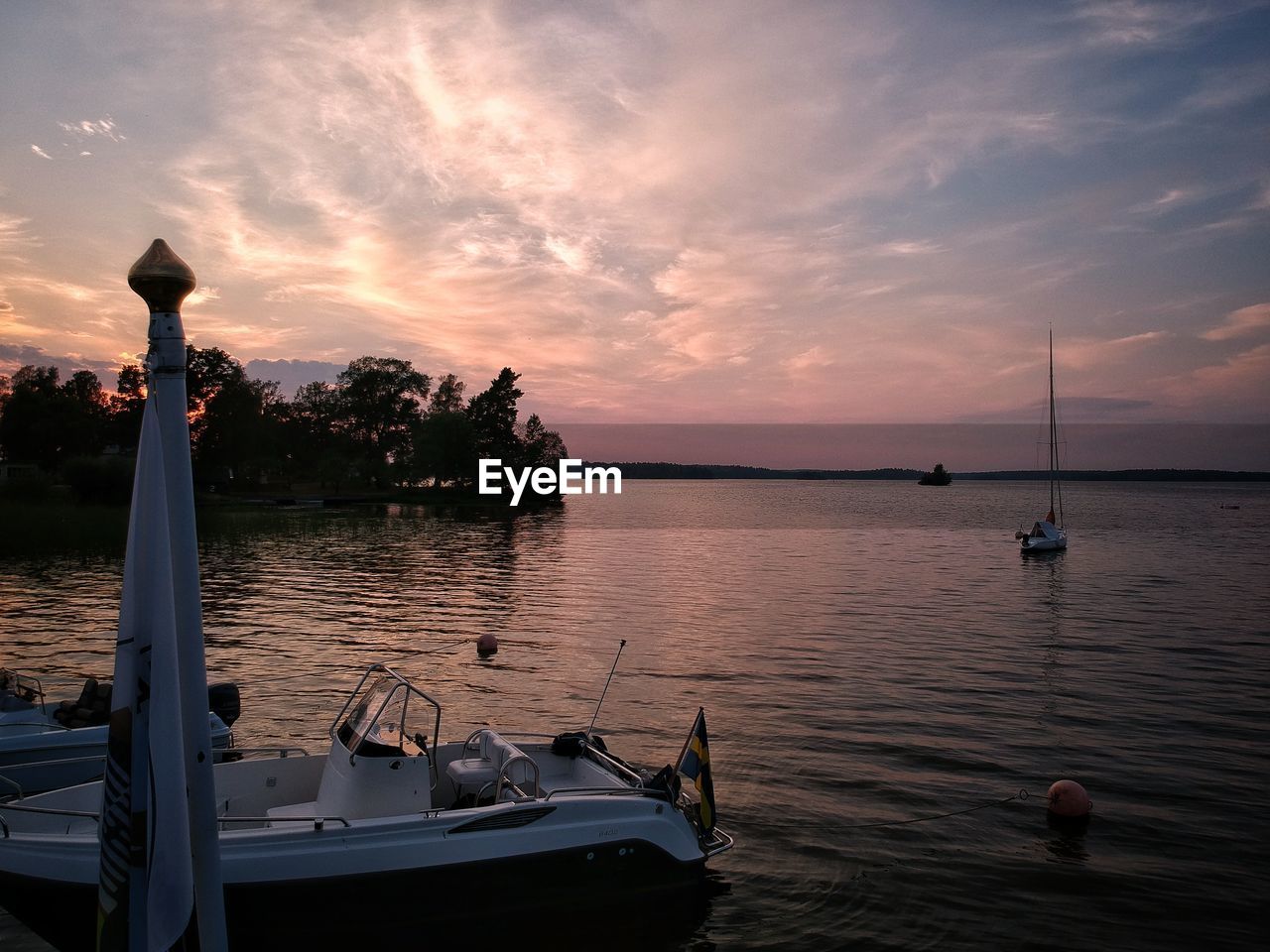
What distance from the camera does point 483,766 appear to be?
1058 centimetres

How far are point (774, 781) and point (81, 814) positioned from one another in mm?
10938

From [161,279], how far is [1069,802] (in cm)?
1502

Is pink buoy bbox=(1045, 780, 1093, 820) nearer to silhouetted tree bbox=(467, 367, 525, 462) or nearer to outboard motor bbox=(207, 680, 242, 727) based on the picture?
outboard motor bbox=(207, 680, 242, 727)

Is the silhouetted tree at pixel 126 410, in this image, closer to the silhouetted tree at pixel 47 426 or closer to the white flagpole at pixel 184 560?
the silhouetted tree at pixel 47 426

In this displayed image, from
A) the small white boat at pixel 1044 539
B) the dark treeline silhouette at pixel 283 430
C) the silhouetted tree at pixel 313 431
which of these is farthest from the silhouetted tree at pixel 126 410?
the small white boat at pixel 1044 539

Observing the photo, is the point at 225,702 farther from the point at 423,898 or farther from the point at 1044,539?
the point at 1044,539

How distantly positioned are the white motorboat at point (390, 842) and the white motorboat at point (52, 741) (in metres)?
2.71

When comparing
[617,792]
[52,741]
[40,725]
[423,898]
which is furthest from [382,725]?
[40,725]

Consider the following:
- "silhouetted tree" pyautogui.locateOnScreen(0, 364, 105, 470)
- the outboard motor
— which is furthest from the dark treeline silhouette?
the outboard motor

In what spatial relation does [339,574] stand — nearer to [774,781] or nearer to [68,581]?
[68,581]

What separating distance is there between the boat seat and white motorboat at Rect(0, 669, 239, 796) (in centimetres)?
374

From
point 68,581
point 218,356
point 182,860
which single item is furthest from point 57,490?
point 182,860

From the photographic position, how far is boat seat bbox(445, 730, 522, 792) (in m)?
10.3

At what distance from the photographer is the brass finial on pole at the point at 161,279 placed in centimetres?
444
